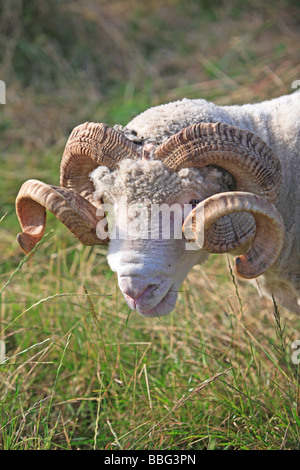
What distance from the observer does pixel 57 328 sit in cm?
411

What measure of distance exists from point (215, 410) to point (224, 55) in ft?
20.7

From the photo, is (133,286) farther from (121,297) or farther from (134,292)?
(121,297)

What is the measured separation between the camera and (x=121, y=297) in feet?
15.0

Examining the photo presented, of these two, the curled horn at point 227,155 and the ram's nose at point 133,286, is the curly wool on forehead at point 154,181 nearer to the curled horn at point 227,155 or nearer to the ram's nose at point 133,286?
the curled horn at point 227,155

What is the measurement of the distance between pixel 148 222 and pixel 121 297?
1.89m

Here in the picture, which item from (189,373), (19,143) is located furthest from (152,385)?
(19,143)

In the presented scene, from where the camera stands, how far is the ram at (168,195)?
2723mm

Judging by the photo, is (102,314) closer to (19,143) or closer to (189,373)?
(189,373)

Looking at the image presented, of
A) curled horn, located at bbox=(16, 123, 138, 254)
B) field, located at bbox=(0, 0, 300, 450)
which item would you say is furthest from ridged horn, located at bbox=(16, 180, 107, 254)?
field, located at bbox=(0, 0, 300, 450)

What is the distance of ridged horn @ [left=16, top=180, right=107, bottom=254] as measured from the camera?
289 cm

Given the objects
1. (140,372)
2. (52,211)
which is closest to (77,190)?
A: (52,211)
